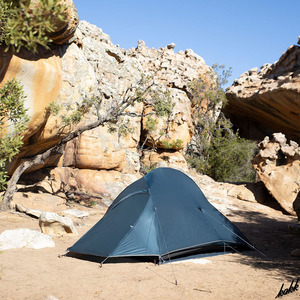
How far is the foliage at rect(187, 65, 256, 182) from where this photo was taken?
2755 cm

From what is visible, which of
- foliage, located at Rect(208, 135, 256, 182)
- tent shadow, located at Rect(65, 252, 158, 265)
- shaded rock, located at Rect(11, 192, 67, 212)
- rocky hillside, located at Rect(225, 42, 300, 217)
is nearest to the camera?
tent shadow, located at Rect(65, 252, 158, 265)

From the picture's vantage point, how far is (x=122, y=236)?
625 centimetres

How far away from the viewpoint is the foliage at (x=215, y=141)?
27.5 metres

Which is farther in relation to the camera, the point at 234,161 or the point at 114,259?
the point at 234,161

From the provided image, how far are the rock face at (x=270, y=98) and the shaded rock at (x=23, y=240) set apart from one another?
1884 cm

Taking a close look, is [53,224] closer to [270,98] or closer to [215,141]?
[270,98]

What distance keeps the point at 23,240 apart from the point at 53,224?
1.53 m

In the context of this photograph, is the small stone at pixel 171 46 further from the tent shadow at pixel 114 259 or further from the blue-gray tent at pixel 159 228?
the tent shadow at pixel 114 259

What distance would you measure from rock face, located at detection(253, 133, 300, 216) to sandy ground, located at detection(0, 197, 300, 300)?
9.81m

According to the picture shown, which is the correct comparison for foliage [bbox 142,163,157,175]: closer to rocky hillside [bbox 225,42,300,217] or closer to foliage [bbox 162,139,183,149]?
foliage [bbox 162,139,183,149]

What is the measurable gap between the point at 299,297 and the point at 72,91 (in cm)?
1240

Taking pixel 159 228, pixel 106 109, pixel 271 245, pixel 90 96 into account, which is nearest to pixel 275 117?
pixel 106 109

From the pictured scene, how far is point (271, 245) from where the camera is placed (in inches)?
325

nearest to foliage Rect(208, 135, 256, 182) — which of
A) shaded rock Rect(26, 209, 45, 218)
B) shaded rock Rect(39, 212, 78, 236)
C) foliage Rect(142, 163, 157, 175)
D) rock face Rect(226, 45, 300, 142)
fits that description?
rock face Rect(226, 45, 300, 142)
